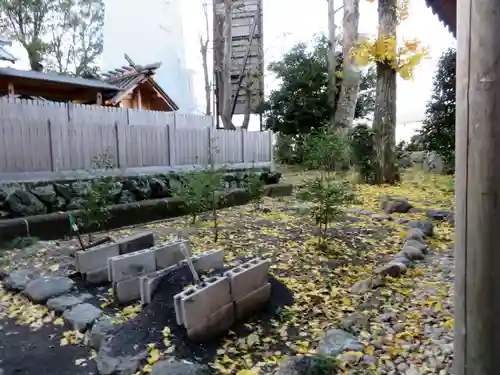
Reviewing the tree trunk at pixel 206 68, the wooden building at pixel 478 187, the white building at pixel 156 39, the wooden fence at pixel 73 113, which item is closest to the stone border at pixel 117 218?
the wooden fence at pixel 73 113

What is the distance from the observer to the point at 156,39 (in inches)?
746

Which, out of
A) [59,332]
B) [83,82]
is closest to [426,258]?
[59,332]

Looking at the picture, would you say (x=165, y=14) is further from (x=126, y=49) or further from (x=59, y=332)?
(x=59, y=332)

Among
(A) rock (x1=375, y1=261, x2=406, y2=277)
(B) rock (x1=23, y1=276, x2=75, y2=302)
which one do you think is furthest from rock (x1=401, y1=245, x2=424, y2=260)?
(B) rock (x1=23, y1=276, x2=75, y2=302)

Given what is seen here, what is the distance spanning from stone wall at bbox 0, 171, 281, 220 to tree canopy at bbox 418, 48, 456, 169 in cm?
723

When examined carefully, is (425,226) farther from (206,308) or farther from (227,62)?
(227,62)

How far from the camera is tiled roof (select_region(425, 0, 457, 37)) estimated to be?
294 centimetres

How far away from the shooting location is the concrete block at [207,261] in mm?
2756

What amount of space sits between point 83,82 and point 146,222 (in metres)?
5.36

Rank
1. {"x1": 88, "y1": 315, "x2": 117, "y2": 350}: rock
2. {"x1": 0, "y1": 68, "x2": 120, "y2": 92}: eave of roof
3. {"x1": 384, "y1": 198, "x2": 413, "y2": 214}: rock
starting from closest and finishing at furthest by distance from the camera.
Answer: {"x1": 88, "y1": 315, "x2": 117, "y2": 350}: rock → {"x1": 384, "y1": 198, "x2": 413, "y2": 214}: rock → {"x1": 0, "y1": 68, "x2": 120, "y2": 92}: eave of roof

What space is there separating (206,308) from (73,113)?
4.74 meters

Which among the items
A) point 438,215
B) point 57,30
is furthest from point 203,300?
point 57,30

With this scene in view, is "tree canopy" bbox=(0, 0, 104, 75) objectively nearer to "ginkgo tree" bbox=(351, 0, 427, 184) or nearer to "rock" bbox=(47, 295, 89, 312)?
"ginkgo tree" bbox=(351, 0, 427, 184)

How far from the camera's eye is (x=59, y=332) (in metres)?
2.50
